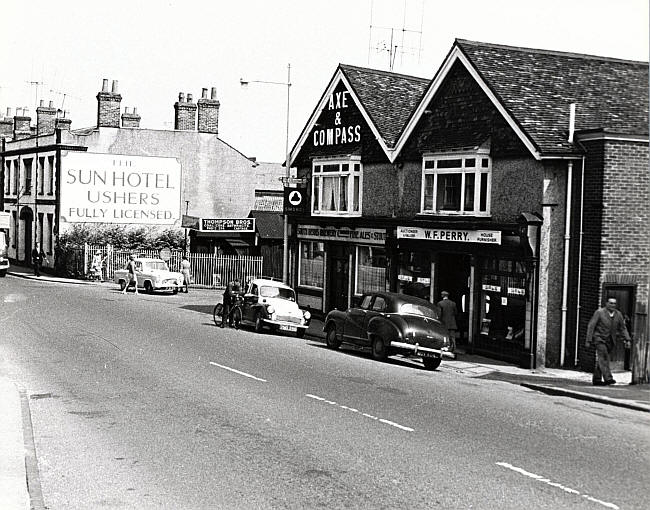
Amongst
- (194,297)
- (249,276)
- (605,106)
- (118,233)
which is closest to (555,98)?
(605,106)

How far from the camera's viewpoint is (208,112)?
55.9m

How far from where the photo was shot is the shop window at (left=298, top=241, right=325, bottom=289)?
104ft

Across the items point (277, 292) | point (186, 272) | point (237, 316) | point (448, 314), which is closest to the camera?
point (448, 314)

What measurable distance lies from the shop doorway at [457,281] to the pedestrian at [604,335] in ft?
20.2

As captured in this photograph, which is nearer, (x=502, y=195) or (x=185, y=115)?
(x=502, y=195)

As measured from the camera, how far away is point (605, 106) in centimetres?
2264

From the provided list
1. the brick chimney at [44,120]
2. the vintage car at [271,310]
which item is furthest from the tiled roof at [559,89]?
the brick chimney at [44,120]

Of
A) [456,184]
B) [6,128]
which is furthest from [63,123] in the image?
[456,184]

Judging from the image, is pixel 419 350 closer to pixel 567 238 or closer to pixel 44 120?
pixel 567 238

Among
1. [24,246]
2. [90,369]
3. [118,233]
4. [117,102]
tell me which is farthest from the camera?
[24,246]

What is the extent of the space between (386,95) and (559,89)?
342 inches

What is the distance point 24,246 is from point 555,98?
150 feet

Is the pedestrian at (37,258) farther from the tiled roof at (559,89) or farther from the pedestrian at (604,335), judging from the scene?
the pedestrian at (604,335)

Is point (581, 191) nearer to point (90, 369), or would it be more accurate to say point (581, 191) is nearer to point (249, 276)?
point (90, 369)
